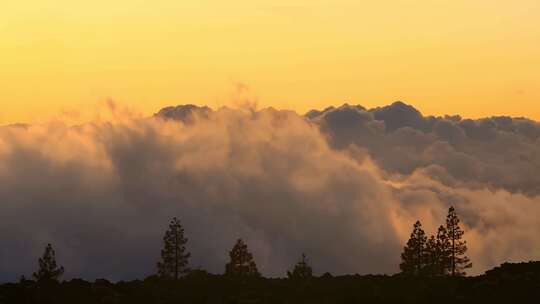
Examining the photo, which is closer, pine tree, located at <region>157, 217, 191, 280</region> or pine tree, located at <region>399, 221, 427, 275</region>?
pine tree, located at <region>399, 221, 427, 275</region>

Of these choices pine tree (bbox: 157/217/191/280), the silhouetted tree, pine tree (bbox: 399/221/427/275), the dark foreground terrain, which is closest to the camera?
the dark foreground terrain

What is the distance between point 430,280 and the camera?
103875mm

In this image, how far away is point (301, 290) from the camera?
103375 mm

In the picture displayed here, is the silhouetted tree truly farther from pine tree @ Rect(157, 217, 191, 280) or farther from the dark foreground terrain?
the dark foreground terrain

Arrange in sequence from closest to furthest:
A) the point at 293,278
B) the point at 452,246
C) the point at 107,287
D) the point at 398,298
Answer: the point at 398,298 → the point at 107,287 → the point at 293,278 → the point at 452,246

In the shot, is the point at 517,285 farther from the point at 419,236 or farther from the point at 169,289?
the point at 419,236

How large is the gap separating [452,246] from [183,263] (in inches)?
1651

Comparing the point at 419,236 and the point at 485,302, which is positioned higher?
the point at 419,236

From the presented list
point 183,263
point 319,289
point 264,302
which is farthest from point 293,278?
point 183,263

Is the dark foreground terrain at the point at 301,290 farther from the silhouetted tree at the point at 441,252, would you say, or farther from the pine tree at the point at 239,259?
the pine tree at the point at 239,259

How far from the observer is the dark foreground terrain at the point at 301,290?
94.7 meters

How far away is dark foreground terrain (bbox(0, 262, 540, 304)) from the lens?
9469 centimetres

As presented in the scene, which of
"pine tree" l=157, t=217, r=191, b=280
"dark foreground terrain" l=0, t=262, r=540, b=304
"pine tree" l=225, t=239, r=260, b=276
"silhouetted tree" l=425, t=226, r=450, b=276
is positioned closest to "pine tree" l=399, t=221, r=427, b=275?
"silhouetted tree" l=425, t=226, r=450, b=276

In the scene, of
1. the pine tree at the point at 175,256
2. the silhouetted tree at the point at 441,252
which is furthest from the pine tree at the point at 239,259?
the silhouetted tree at the point at 441,252
